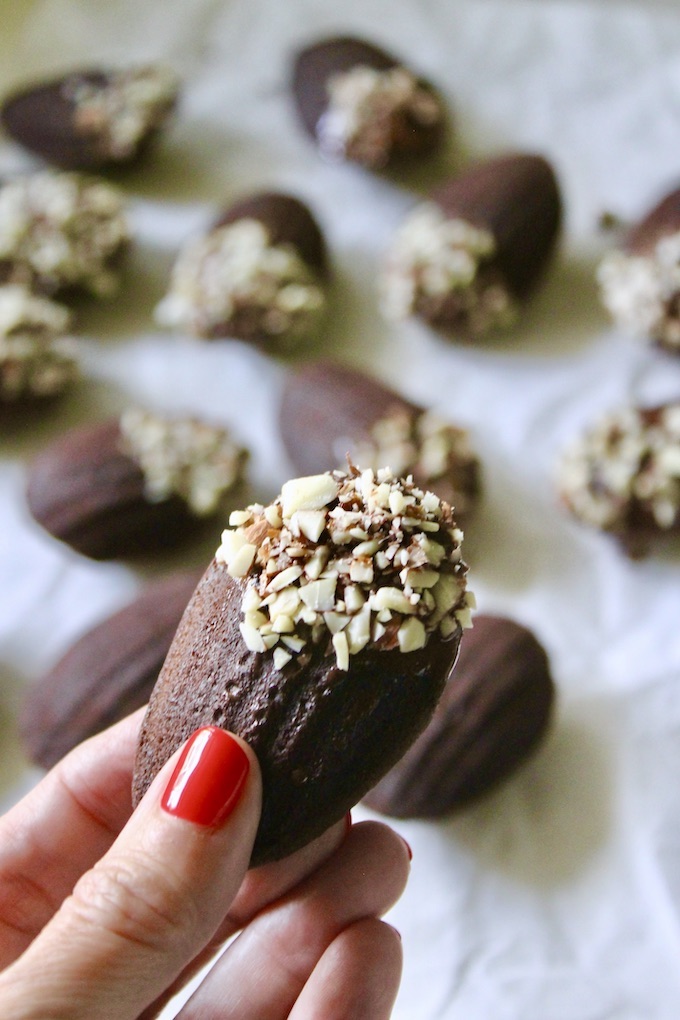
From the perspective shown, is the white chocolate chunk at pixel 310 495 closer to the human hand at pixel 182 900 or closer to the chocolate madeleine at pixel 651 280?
the human hand at pixel 182 900

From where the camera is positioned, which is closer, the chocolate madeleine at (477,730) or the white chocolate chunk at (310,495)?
the white chocolate chunk at (310,495)

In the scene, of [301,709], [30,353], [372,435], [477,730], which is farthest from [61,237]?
[301,709]

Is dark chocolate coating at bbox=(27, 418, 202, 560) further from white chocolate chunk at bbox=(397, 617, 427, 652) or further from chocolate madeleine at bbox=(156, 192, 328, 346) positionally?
white chocolate chunk at bbox=(397, 617, 427, 652)

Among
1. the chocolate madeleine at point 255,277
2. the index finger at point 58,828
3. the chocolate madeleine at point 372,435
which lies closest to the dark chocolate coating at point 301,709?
the index finger at point 58,828

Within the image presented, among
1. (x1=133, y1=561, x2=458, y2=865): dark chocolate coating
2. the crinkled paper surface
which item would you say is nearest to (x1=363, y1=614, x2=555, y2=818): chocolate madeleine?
the crinkled paper surface

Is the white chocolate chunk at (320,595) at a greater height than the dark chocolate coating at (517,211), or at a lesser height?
lesser

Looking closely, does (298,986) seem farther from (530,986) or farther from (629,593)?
(629,593)

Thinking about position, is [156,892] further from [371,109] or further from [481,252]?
[371,109]
